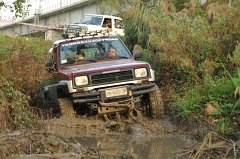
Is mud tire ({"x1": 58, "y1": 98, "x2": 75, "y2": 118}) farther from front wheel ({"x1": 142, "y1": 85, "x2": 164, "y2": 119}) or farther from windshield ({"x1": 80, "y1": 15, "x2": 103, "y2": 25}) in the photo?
windshield ({"x1": 80, "y1": 15, "x2": 103, "y2": 25})

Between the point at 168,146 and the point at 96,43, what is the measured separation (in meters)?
3.82

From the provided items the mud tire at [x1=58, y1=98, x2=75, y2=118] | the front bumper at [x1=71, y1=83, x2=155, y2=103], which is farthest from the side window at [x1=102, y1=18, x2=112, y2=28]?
the front bumper at [x1=71, y1=83, x2=155, y2=103]

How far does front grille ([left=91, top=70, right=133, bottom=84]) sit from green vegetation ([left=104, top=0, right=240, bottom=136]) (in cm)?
123

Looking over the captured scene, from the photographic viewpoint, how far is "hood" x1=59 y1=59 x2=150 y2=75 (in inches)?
376

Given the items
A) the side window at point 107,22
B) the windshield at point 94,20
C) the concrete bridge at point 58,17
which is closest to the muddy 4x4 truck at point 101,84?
the side window at point 107,22

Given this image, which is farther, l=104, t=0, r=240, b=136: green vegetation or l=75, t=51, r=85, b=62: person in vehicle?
l=75, t=51, r=85, b=62: person in vehicle

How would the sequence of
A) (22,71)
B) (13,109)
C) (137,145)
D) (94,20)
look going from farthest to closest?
(94,20) → (22,71) → (13,109) → (137,145)

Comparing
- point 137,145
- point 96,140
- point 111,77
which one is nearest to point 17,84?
point 111,77

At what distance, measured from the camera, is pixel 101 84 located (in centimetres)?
959

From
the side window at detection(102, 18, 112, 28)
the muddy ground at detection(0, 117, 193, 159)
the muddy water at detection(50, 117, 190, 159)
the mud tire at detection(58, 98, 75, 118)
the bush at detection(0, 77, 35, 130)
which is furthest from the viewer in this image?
the side window at detection(102, 18, 112, 28)

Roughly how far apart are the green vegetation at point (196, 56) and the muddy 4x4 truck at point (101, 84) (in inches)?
31.1

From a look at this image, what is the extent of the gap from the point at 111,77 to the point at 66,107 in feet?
3.36

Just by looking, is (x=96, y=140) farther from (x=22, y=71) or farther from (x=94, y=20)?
(x=94, y=20)

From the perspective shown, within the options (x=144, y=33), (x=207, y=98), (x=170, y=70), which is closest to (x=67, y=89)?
(x=207, y=98)
